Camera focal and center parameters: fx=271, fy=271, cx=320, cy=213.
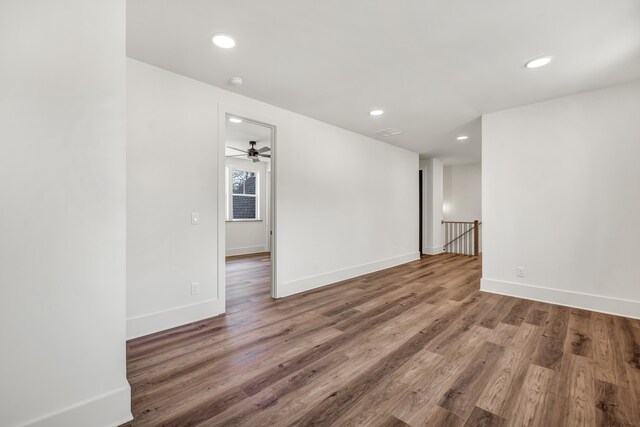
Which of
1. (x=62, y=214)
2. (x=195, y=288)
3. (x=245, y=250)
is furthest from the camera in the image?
(x=245, y=250)

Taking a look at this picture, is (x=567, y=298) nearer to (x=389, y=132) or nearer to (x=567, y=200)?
(x=567, y=200)

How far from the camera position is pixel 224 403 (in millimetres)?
1652

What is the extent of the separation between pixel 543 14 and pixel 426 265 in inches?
188

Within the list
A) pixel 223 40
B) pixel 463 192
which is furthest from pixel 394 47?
pixel 463 192

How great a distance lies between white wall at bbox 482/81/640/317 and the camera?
303cm

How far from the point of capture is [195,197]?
2895mm

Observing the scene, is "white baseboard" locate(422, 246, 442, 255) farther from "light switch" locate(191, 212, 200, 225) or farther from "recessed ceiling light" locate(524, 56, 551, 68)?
"light switch" locate(191, 212, 200, 225)

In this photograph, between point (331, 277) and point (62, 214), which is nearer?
point (62, 214)

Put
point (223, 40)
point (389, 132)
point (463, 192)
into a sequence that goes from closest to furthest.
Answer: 1. point (223, 40)
2. point (389, 132)
3. point (463, 192)

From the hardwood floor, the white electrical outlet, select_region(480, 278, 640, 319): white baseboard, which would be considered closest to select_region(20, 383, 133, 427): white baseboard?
the hardwood floor

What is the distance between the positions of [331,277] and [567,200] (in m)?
3.29

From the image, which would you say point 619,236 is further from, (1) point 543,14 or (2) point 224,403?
(2) point 224,403

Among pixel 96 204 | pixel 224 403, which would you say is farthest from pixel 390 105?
pixel 224 403

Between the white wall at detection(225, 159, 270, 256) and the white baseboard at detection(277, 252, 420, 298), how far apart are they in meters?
3.76
